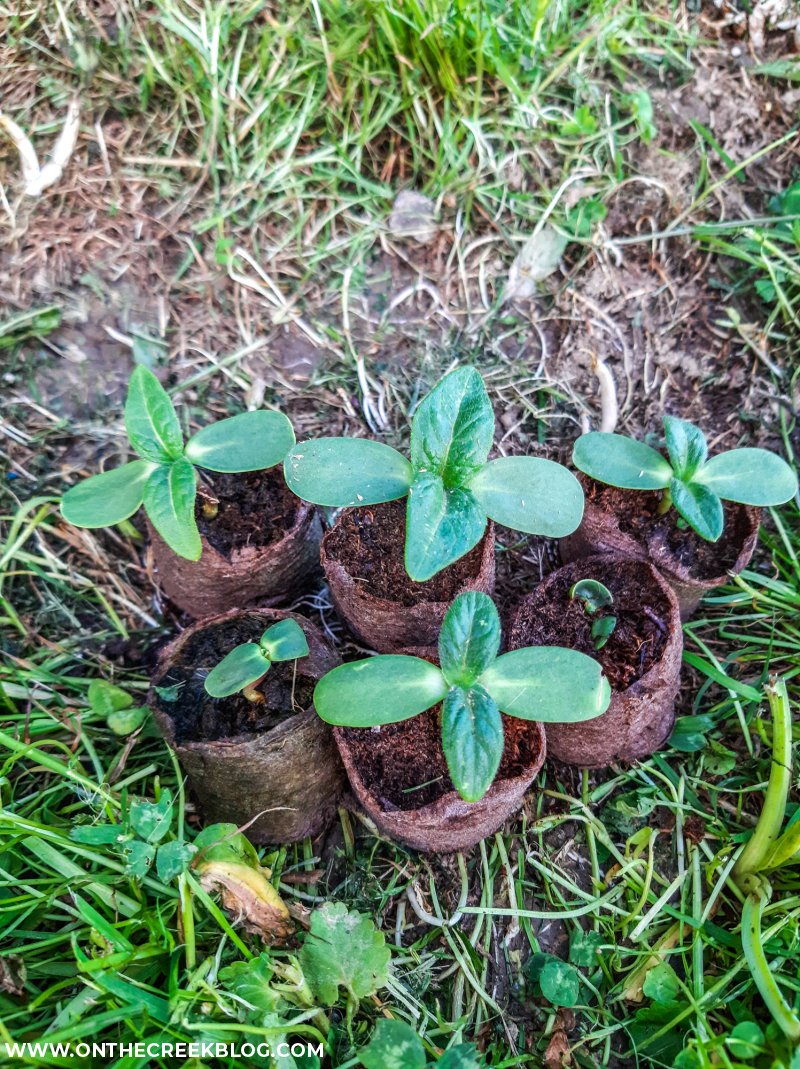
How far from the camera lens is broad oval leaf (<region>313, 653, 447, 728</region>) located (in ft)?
3.63

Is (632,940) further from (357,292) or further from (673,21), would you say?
(673,21)

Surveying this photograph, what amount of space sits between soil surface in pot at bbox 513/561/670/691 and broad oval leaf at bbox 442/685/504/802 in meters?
0.29

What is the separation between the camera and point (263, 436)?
4.30 ft

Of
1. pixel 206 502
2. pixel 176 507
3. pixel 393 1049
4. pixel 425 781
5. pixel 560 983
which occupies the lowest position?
pixel 560 983

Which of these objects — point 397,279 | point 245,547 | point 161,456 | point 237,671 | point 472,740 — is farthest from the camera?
point 397,279

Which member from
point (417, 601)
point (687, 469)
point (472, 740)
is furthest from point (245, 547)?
point (687, 469)

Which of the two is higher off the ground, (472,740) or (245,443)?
(245,443)

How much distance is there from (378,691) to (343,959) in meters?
0.44

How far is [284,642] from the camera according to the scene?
1.23 m

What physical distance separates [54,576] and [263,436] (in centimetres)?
65

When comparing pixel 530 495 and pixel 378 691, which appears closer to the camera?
pixel 378 691

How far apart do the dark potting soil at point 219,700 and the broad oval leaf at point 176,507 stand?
212mm

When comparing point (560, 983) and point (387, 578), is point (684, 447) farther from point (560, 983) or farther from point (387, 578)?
point (560, 983)

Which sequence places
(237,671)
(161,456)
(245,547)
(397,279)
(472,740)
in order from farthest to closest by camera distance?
(397,279), (245,547), (161,456), (237,671), (472,740)
